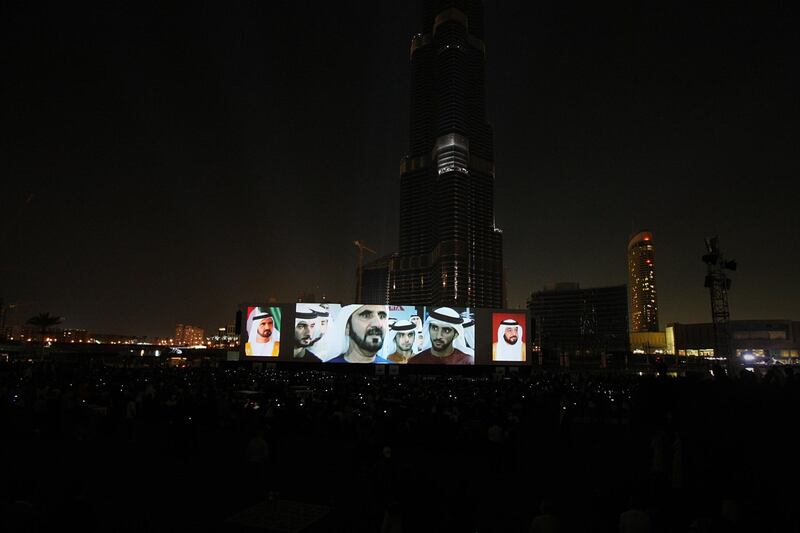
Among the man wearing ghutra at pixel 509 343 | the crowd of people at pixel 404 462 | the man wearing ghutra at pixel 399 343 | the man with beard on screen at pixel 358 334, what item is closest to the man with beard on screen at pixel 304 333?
the man with beard on screen at pixel 358 334

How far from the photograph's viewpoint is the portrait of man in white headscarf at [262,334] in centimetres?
3919

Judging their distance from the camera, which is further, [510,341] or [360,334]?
[510,341]

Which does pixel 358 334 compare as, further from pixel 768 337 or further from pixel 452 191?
pixel 452 191

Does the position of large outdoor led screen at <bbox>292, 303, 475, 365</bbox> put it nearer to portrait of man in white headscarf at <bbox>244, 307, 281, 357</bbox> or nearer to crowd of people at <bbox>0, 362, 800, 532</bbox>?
portrait of man in white headscarf at <bbox>244, 307, 281, 357</bbox>

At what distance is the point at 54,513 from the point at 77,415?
9.31m

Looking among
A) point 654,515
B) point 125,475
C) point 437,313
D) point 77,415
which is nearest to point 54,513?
point 125,475

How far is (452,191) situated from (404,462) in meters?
170

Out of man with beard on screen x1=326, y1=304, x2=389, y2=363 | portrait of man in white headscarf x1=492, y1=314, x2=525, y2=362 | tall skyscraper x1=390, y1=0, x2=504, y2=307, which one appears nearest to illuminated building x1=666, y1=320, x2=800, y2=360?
tall skyscraper x1=390, y1=0, x2=504, y2=307

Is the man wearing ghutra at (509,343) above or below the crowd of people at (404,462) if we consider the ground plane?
above

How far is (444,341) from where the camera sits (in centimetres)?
4028

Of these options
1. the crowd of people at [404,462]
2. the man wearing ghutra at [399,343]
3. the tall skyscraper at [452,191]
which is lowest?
the crowd of people at [404,462]

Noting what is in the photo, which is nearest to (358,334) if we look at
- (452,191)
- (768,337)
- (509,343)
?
(509,343)

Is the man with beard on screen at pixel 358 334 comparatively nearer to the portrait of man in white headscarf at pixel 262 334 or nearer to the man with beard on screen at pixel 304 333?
the man with beard on screen at pixel 304 333

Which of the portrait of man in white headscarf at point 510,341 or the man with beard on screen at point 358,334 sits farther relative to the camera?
the portrait of man in white headscarf at point 510,341
